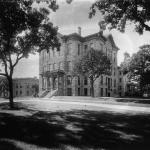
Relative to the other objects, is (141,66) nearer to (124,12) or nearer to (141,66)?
(141,66)

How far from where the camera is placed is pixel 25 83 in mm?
86250

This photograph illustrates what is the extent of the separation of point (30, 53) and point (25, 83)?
224 ft

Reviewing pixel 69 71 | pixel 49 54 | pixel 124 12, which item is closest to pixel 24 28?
pixel 124 12

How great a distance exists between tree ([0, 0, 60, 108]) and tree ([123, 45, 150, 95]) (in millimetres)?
20062

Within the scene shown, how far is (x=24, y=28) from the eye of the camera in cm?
1433

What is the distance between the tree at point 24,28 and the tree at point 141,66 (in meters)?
20.1

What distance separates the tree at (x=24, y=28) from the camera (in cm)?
1208

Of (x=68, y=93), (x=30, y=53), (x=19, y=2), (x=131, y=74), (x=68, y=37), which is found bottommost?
(x=68, y=93)

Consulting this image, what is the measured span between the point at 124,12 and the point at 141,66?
20.7 m

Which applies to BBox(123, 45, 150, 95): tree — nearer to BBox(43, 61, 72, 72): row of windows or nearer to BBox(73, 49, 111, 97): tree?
BBox(73, 49, 111, 97): tree

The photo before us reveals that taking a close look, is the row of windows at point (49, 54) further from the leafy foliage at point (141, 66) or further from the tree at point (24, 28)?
the tree at point (24, 28)

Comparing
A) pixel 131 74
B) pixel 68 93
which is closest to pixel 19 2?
pixel 131 74

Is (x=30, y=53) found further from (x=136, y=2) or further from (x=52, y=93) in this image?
(x=52, y=93)

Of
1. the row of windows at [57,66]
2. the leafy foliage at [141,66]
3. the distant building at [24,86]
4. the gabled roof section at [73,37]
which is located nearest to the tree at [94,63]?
the leafy foliage at [141,66]
